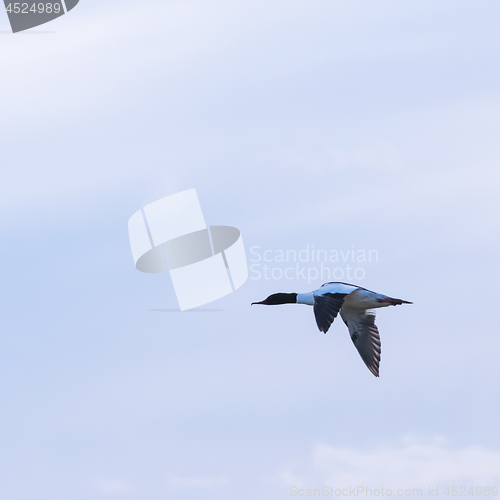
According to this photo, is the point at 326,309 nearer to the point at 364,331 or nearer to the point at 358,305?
the point at 358,305

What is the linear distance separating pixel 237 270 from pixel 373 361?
465cm

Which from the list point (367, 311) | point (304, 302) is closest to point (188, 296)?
point (304, 302)

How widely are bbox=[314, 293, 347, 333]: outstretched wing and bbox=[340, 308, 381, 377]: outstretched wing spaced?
2443 millimetres

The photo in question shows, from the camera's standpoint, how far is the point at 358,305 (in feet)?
77.2

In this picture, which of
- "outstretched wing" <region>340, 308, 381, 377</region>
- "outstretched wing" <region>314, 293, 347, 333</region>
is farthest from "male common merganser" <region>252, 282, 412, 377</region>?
"outstretched wing" <region>314, 293, 347, 333</region>

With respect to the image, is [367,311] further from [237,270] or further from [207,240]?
[207,240]

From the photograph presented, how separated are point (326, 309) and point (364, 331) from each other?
4295 mm

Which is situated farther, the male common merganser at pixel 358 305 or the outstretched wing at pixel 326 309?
the male common merganser at pixel 358 305

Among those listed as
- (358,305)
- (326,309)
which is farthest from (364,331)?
(326,309)

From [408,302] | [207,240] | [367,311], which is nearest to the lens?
[408,302]

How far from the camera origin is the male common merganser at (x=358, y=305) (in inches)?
889

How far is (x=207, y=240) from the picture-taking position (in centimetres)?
2766

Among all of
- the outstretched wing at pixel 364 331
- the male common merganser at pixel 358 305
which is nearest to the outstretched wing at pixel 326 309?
the male common merganser at pixel 358 305

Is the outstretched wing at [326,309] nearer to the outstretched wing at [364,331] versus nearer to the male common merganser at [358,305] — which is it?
the male common merganser at [358,305]
